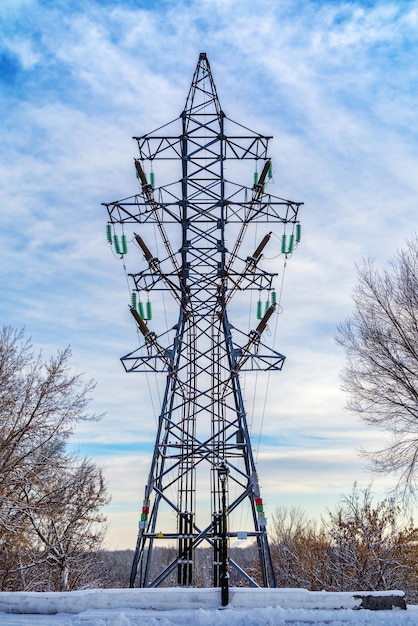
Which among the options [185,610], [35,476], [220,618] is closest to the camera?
[220,618]

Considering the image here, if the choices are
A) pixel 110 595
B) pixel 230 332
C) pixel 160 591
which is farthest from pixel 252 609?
pixel 230 332

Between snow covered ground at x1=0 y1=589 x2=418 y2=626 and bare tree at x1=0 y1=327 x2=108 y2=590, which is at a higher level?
bare tree at x1=0 y1=327 x2=108 y2=590

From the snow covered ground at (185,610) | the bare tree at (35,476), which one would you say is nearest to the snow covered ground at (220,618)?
the snow covered ground at (185,610)

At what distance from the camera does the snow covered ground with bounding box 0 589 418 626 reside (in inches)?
283

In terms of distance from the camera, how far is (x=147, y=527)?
44.5 feet

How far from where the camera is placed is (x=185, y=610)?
764cm

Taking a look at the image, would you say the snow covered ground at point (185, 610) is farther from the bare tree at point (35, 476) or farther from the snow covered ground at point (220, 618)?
the bare tree at point (35, 476)

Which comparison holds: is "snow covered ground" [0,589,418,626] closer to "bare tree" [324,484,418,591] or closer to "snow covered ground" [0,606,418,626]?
"snow covered ground" [0,606,418,626]

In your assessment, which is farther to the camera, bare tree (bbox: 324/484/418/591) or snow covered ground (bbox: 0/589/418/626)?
bare tree (bbox: 324/484/418/591)

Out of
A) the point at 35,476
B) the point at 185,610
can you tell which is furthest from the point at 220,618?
the point at 35,476

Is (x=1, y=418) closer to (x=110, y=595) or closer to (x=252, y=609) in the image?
(x=110, y=595)

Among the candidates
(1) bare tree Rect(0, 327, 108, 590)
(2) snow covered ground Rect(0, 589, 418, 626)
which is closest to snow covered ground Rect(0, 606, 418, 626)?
(2) snow covered ground Rect(0, 589, 418, 626)

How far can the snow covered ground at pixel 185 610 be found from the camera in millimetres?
7180

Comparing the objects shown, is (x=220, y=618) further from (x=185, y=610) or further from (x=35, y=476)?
(x=35, y=476)
